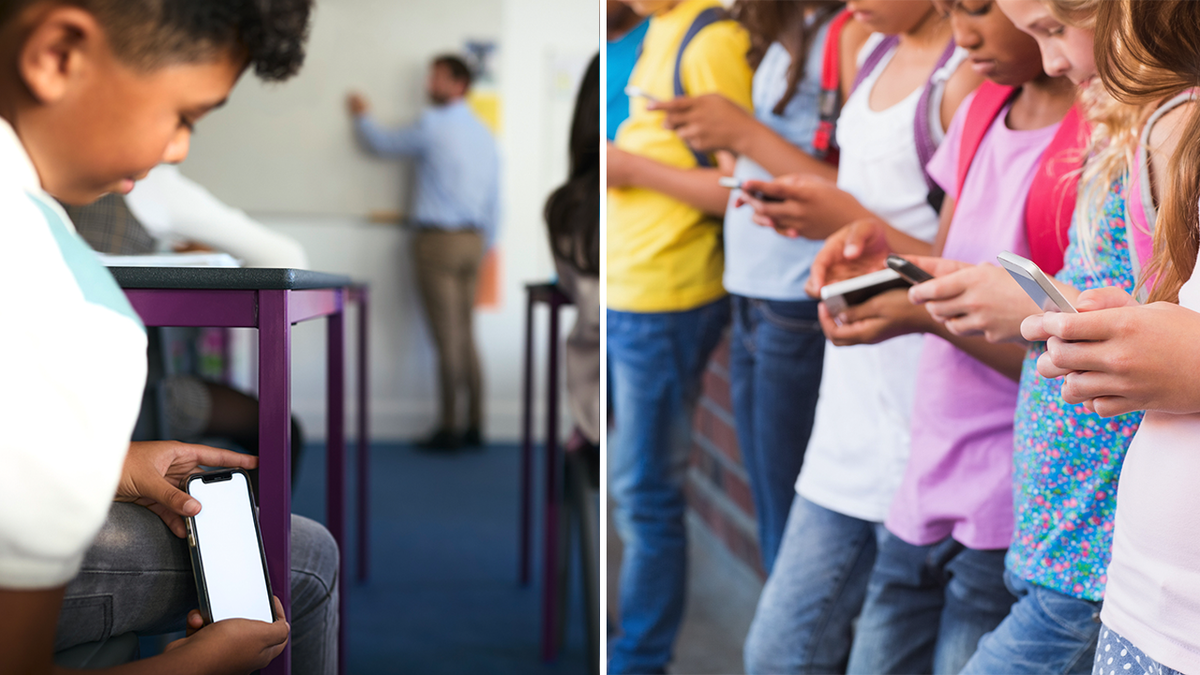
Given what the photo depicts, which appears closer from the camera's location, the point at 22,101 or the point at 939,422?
the point at 22,101

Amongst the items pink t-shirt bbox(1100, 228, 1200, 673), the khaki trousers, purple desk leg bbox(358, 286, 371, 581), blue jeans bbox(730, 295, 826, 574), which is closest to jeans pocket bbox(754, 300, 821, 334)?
blue jeans bbox(730, 295, 826, 574)

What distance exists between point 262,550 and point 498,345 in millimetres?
2731

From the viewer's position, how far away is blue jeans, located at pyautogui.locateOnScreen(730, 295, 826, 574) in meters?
1.19

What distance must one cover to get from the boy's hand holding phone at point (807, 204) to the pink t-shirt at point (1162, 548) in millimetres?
436

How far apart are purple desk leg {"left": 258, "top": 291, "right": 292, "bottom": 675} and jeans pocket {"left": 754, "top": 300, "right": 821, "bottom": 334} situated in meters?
0.69

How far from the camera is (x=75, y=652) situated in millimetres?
667

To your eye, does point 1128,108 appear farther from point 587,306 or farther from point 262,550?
point 262,550

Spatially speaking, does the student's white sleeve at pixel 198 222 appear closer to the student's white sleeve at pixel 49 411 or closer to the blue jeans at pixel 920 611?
the student's white sleeve at pixel 49 411

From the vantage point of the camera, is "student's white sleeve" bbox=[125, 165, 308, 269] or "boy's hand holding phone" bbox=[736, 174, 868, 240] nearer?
"boy's hand holding phone" bbox=[736, 174, 868, 240]

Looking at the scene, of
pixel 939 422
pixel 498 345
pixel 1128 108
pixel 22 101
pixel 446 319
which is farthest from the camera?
pixel 498 345

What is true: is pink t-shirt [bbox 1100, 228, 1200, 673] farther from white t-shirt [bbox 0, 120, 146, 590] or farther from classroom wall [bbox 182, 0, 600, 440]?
classroom wall [bbox 182, 0, 600, 440]

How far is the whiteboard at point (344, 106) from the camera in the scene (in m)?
2.92

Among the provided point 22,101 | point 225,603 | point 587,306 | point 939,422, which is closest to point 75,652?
point 225,603

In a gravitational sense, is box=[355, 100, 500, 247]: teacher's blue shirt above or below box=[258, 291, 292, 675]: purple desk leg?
above
